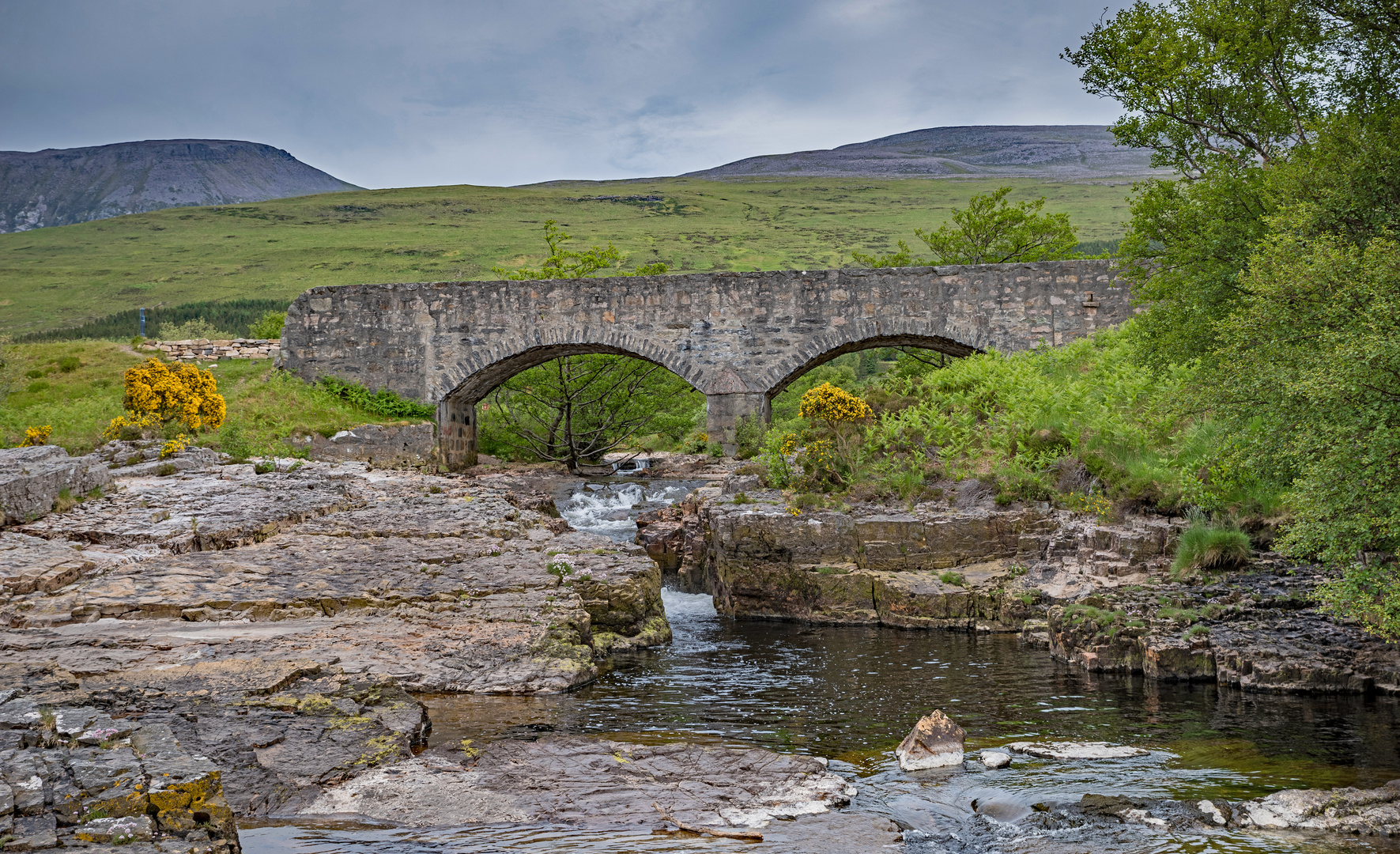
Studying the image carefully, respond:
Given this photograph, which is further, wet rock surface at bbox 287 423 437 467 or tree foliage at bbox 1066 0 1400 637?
wet rock surface at bbox 287 423 437 467

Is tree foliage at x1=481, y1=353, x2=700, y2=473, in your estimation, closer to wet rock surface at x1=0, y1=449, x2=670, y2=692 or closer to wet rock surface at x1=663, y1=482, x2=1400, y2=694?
wet rock surface at x1=663, y1=482, x2=1400, y2=694

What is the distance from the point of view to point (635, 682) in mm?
8625

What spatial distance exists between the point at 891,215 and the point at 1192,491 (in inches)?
4743

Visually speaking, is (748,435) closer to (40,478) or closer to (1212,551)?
(1212,551)

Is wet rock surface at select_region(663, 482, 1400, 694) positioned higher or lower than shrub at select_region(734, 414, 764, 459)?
lower

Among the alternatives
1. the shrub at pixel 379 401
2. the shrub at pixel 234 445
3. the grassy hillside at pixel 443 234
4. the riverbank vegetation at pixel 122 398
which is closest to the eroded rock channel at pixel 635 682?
the shrub at pixel 234 445

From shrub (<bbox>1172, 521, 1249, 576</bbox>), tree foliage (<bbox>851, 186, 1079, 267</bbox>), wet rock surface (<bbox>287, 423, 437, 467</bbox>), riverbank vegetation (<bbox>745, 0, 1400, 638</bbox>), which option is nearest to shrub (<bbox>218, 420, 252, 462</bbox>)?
wet rock surface (<bbox>287, 423, 437, 467</bbox>)

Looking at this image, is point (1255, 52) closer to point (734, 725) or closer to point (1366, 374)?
point (1366, 374)

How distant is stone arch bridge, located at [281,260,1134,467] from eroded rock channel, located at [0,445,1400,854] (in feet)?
29.2

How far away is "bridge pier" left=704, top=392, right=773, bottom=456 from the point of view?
896 inches

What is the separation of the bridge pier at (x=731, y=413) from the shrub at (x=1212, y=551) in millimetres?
12888

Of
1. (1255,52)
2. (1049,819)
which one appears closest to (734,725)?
(1049,819)

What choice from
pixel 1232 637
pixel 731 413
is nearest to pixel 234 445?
pixel 731 413

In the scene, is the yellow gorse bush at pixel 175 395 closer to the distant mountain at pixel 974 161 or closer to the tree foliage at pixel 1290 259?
the tree foliage at pixel 1290 259
